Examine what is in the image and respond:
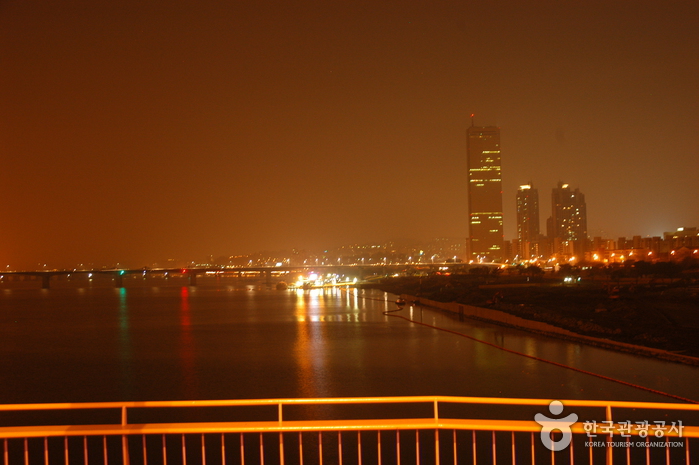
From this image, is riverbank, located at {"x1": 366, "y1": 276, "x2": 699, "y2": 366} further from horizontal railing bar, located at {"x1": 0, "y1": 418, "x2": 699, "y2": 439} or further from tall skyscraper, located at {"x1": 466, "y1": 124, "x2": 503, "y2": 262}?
tall skyscraper, located at {"x1": 466, "y1": 124, "x2": 503, "y2": 262}

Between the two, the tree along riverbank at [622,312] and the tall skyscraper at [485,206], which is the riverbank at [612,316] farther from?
the tall skyscraper at [485,206]

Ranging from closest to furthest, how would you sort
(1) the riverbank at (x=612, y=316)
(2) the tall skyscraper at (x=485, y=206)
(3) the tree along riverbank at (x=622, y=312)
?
(1) the riverbank at (x=612, y=316)
(3) the tree along riverbank at (x=622, y=312)
(2) the tall skyscraper at (x=485, y=206)

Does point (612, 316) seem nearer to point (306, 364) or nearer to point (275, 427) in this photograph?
point (306, 364)

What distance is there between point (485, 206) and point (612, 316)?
116280 mm

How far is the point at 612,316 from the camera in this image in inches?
Answer: 897

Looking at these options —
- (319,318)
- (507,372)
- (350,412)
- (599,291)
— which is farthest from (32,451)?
(599,291)

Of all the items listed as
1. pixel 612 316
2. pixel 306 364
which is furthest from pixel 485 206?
pixel 306 364

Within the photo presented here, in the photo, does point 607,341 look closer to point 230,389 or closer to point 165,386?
point 230,389

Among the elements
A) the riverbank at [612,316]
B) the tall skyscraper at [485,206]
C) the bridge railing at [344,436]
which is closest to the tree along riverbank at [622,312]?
the riverbank at [612,316]

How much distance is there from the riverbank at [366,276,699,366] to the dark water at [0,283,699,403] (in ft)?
2.85

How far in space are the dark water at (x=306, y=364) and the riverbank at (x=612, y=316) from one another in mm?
868

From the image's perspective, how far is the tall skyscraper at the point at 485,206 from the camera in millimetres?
135875

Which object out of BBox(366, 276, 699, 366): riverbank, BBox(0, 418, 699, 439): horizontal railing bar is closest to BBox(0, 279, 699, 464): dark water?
BBox(366, 276, 699, 366): riverbank

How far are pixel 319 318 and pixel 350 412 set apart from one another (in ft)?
69.2
